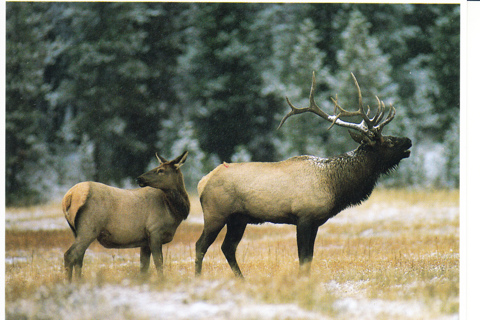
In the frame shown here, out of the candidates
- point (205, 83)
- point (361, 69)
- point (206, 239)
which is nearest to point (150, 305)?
point (206, 239)

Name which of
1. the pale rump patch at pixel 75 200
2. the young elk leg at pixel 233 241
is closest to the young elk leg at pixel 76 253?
the pale rump patch at pixel 75 200

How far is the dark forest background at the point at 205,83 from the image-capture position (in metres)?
8.23

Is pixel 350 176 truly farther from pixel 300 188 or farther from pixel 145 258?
pixel 145 258

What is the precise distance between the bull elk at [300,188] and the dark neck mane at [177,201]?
248mm

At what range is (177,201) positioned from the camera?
22.1 feet

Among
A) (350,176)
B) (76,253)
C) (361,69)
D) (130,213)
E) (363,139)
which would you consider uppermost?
(361,69)

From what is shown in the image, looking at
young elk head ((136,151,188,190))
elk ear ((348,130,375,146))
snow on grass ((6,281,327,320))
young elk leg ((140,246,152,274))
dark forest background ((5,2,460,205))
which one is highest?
dark forest background ((5,2,460,205))

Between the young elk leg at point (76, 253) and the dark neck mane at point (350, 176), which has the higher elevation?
the dark neck mane at point (350, 176)

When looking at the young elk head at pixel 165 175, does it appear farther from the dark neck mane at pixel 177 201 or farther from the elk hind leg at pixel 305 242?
the elk hind leg at pixel 305 242

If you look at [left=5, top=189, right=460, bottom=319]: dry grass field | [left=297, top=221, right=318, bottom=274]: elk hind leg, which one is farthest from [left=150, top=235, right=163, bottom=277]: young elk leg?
[left=297, top=221, right=318, bottom=274]: elk hind leg

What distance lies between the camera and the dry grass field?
655cm

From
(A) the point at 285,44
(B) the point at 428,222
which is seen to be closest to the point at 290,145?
(A) the point at 285,44

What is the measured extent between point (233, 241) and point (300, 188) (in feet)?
3.40

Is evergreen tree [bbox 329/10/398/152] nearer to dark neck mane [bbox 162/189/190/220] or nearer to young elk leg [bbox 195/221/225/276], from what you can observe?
young elk leg [bbox 195/221/225/276]
